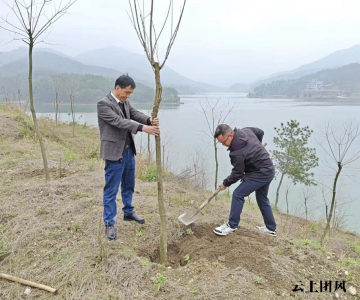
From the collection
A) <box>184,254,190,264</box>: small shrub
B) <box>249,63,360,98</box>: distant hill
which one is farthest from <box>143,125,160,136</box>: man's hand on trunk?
<box>249,63,360,98</box>: distant hill

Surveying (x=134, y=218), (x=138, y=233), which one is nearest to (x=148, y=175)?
(x=134, y=218)

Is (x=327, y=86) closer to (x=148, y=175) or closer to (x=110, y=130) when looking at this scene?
(x=148, y=175)

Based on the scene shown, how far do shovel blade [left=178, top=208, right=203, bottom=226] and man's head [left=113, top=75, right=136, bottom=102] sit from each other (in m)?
1.63

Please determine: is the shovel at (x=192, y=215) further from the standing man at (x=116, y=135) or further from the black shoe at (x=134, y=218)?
the standing man at (x=116, y=135)

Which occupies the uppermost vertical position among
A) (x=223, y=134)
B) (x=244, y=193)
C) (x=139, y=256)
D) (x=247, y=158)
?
(x=223, y=134)

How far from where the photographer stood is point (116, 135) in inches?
108

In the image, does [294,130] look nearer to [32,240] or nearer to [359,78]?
[32,240]

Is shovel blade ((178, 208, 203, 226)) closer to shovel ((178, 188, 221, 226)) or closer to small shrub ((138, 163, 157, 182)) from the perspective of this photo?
shovel ((178, 188, 221, 226))

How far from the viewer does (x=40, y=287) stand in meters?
2.21

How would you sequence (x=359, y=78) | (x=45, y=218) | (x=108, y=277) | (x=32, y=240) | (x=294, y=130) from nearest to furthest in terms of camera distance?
1. (x=108, y=277)
2. (x=32, y=240)
3. (x=45, y=218)
4. (x=294, y=130)
5. (x=359, y=78)

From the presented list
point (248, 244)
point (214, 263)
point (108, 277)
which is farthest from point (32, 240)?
point (248, 244)

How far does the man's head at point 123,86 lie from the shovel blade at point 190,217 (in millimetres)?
1628

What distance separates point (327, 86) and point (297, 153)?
171 ft

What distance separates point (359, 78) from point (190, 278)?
223ft
